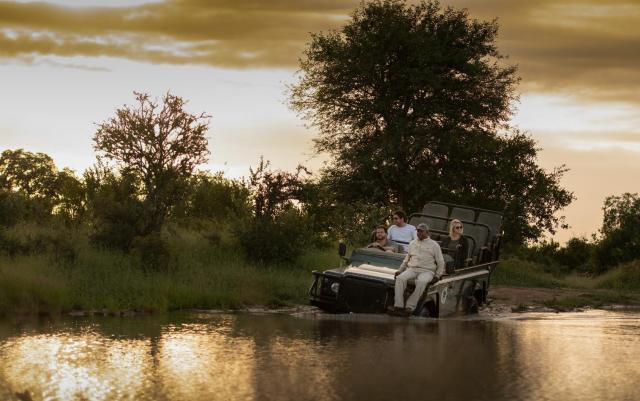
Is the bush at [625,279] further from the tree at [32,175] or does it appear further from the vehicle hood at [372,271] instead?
the tree at [32,175]

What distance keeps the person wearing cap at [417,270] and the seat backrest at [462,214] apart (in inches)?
202

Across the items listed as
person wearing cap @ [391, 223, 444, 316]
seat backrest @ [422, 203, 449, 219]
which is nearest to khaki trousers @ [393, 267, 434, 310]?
person wearing cap @ [391, 223, 444, 316]

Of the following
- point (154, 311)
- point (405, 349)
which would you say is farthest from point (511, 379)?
point (154, 311)

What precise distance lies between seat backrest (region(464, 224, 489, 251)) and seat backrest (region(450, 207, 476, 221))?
441mm

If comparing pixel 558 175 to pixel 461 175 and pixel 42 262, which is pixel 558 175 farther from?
pixel 42 262

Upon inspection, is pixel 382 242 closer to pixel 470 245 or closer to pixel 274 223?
pixel 470 245

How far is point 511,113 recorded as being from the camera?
48656mm

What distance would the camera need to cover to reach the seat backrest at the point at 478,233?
2351cm

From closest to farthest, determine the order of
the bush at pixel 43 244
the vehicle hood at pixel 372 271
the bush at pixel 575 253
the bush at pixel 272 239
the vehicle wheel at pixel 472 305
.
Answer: the vehicle hood at pixel 372 271 → the vehicle wheel at pixel 472 305 → the bush at pixel 43 244 → the bush at pixel 272 239 → the bush at pixel 575 253

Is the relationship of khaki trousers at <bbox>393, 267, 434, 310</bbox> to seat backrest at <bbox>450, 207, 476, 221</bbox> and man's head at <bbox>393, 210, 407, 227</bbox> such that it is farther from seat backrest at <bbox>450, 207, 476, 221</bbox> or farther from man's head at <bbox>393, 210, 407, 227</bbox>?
seat backrest at <bbox>450, 207, 476, 221</bbox>

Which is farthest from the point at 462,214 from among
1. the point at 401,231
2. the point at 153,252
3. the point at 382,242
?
the point at 153,252

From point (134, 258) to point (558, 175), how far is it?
29.3 metres

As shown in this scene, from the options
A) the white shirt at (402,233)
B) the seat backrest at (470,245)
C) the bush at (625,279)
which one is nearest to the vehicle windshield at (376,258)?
the white shirt at (402,233)

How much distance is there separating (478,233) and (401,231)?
2.57 metres
